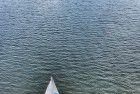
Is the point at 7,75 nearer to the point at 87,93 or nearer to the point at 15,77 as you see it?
the point at 15,77

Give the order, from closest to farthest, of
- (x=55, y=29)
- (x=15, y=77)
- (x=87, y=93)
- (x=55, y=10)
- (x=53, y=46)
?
(x=87, y=93)
(x=15, y=77)
(x=53, y=46)
(x=55, y=29)
(x=55, y=10)

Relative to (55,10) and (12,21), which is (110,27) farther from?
(12,21)

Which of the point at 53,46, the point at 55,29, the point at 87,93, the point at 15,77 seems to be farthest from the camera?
the point at 55,29

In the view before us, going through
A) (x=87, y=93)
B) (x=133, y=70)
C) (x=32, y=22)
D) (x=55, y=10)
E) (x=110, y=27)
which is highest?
(x=55, y=10)

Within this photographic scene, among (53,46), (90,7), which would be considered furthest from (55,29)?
(90,7)

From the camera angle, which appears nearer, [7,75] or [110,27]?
[7,75]

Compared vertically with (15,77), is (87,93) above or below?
below

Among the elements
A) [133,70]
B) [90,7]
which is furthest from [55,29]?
[133,70]
